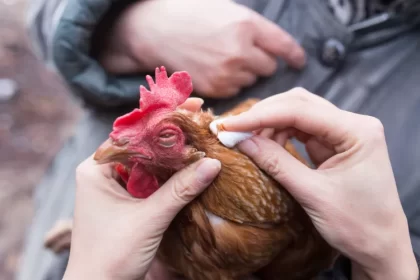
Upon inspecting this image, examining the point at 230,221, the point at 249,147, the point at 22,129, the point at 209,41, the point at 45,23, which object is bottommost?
the point at 22,129

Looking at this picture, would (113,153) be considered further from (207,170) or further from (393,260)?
(393,260)

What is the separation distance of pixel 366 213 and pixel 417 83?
0.50 m

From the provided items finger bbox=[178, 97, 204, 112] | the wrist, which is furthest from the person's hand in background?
the wrist

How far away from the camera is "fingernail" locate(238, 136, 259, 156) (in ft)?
2.52

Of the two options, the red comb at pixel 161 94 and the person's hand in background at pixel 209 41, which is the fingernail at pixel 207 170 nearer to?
the red comb at pixel 161 94

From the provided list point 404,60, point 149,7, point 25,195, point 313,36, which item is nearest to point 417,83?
point 404,60

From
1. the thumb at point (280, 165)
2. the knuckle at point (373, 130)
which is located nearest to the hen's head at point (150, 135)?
the thumb at point (280, 165)

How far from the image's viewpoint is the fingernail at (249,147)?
77cm

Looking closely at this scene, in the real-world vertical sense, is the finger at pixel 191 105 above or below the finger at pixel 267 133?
above

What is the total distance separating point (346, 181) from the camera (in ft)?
2.42

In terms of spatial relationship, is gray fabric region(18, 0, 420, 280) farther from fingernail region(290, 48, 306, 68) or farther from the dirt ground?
the dirt ground

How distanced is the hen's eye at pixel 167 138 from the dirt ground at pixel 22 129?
1.55 meters

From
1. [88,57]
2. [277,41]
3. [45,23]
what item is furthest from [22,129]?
[277,41]

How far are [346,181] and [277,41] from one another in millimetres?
518
